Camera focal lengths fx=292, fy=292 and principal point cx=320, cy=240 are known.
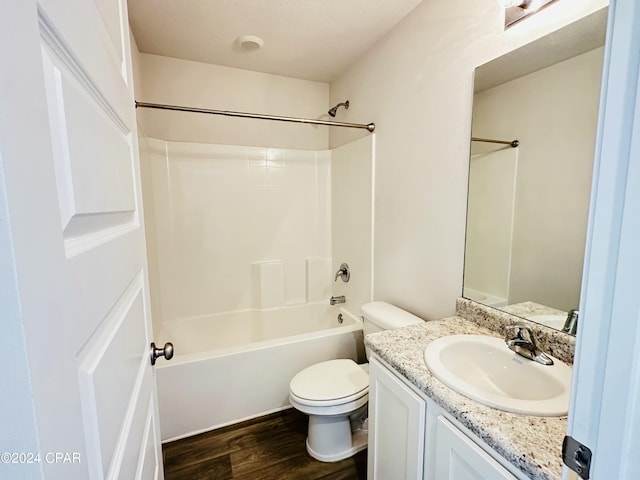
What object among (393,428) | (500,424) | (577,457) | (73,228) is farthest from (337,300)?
(73,228)

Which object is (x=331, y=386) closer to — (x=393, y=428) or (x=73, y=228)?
(x=393, y=428)

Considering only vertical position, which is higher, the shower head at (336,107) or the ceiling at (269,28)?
the ceiling at (269,28)

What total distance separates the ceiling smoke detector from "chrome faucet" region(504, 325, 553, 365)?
2181 mm

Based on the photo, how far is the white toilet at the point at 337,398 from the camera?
1492 mm

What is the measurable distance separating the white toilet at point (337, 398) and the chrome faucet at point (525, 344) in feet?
1.82

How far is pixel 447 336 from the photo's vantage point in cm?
119

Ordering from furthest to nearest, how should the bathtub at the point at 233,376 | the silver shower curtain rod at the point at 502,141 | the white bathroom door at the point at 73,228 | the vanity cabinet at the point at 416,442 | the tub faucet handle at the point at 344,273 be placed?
the tub faucet handle at the point at 344,273 → the bathtub at the point at 233,376 → the silver shower curtain rod at the point at 502,141 → the vanity cabinet at the point at 416,442 → the white bathroom door at the point at 73,228

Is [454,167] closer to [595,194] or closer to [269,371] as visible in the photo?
[595,194]

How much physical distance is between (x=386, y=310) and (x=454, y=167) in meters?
0.89

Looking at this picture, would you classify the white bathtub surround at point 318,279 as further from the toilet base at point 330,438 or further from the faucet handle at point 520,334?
the faucet handle at point 520,334

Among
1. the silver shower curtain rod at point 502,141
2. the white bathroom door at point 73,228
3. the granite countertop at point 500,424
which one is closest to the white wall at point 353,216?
the silver shower curtain rod at point 502,141

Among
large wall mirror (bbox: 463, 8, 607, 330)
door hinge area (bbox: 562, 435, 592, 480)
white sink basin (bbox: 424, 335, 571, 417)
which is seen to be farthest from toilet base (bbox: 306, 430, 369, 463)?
door hinge area (bbox: 562, 435, 592, 480)

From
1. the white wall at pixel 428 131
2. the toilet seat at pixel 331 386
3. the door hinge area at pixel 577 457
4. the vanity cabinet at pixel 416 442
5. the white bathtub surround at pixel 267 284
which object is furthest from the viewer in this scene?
the white bathtub surround at pixel 267 284

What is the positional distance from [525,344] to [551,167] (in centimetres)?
64
